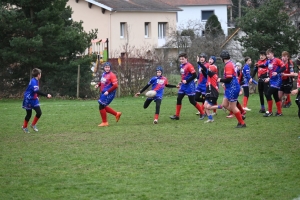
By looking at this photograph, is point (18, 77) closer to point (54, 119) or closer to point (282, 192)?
point (54, 119)

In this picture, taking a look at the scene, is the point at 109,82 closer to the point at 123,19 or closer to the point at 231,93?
the point at 231,93

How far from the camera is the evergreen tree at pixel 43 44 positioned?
1248 inches

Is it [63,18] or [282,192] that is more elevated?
[63,18]

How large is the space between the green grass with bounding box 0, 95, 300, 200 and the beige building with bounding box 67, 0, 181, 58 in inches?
1561

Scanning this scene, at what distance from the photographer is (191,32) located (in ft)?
154

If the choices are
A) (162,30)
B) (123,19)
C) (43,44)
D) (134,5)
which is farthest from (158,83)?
(162,30)

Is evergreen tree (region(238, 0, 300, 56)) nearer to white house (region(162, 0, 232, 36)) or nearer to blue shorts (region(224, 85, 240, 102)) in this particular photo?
blue shorts (region(224, 85, 240, 102))

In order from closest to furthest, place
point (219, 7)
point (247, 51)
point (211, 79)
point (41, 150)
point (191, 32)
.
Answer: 1. point (41, 150)
2. point (211, 79)
3. point (247, 51)
4. point (191, 32)
5. point (219, 7)

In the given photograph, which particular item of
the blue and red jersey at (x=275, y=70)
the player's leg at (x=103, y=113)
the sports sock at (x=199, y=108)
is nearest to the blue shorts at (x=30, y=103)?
the player's leg at (x=103, y=113)

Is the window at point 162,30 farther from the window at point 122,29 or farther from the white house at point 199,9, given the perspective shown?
the white house at point 199,9

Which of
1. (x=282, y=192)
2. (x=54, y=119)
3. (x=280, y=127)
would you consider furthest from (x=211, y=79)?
(x=282, y=192)

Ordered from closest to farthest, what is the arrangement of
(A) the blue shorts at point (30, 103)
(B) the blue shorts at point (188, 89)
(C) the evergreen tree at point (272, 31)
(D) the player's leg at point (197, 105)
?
1. (A) the blue shorts at point (30, 103)
2. (B) the blue shorts at point (188, 89)
3. (D) the player's leg at point (197, 105)
4. (C) the evergreen tree at point (272, 31)

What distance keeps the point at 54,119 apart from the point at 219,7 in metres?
58.4

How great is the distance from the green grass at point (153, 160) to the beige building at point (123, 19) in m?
39.6
